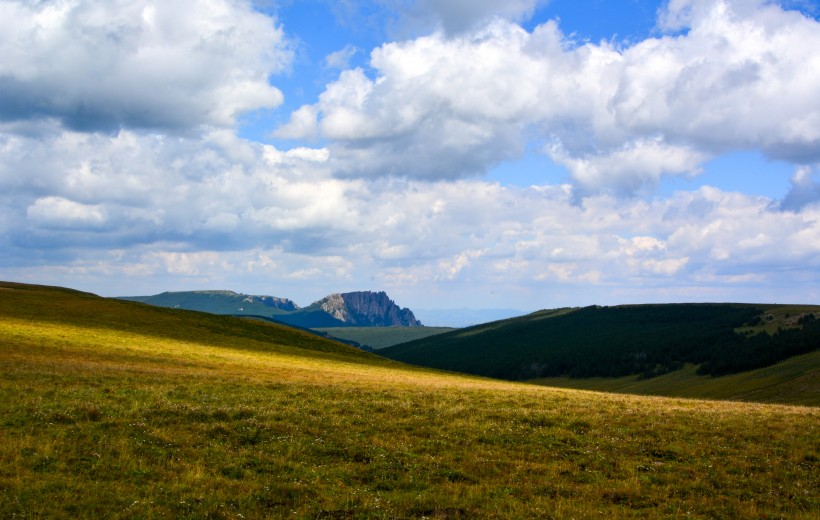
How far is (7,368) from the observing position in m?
35.4

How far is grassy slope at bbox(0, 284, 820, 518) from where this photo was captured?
16.1 metres

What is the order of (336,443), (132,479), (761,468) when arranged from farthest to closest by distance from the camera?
(336,443), (761,468), (132,479)

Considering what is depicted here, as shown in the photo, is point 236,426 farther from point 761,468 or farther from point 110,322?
point 110,322

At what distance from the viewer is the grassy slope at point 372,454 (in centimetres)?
1614

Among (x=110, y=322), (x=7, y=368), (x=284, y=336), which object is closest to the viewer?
(x=7, y=368)

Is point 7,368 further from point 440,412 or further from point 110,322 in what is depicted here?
point 110,322

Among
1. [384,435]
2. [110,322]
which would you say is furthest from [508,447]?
[110,322]

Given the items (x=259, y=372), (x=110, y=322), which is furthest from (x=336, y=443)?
(x=110, y=322)

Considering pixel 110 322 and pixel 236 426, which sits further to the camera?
pixel 110 322

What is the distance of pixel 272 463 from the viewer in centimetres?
1947

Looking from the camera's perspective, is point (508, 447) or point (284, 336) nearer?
point (508, 447)

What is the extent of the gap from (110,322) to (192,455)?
7241 cm

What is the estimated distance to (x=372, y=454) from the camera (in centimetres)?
2092

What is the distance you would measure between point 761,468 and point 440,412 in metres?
13.9
